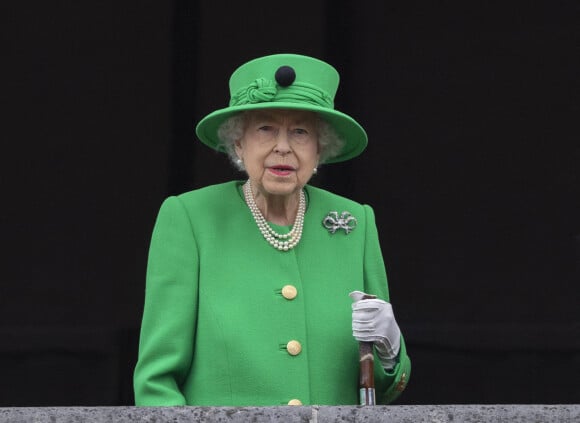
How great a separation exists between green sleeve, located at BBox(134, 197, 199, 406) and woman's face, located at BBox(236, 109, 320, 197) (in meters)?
0.22

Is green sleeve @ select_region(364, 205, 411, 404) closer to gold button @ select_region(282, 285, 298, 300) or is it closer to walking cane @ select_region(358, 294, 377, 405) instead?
walking cane @ select_region(358, 294, 377, 405)

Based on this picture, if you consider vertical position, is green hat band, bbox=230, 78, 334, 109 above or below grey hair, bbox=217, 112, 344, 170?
above

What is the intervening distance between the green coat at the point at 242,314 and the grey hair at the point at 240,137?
4.5 inches

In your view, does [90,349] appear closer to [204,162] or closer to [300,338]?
[204,162]

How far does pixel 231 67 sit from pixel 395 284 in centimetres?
87

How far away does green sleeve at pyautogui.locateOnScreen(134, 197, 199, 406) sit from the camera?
4.46m

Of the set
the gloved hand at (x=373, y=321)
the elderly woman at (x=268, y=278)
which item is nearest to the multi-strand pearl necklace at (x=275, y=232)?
the elderly woman at (x=268, y=278)

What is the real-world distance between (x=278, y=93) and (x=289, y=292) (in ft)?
1.53

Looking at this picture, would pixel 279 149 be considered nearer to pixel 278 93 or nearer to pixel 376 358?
pixel 278 93

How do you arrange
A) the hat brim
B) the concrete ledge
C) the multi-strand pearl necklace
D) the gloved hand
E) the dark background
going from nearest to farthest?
1. the concrete ledge
2. the gloved hand
3. the hat brim
4. the multi-strand pearl necklace
5. the dark background

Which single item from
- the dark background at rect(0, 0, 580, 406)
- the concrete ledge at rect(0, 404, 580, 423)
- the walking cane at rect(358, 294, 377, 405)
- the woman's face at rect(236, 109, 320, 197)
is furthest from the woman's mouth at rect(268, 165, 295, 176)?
the dark background at rect(0, 0, 580, 406)

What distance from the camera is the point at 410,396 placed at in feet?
20.7

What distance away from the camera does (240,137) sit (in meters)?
4.65

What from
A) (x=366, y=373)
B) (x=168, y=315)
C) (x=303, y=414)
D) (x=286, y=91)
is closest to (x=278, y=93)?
(x=286, y=91)
